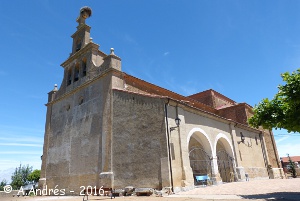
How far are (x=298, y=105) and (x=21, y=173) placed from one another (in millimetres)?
64987

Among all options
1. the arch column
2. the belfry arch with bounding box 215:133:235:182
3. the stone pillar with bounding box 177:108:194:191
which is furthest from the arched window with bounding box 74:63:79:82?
the arch column

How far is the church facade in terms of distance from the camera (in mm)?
12602

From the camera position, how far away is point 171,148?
12.3 m

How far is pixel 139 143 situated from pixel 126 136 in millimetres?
1087

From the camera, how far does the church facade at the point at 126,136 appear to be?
12602 mm

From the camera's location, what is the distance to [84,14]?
2184cm

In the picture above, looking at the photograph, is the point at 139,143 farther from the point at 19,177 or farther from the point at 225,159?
the point at 19,177

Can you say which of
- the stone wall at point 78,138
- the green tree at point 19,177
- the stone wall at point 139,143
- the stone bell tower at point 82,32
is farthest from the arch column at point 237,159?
the green tree at point 19,177

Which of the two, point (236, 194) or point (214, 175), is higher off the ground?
point (214, 175)

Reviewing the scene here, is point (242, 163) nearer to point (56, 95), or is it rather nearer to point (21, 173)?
point (56, 95)

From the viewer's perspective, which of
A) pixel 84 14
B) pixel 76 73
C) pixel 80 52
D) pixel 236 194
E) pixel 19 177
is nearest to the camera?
pixel 236 194

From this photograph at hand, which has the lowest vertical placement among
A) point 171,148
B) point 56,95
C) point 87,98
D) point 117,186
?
point 117,186

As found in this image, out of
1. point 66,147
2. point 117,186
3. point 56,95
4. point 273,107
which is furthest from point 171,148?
point 56,95

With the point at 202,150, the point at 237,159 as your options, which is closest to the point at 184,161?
the point at 202,150
